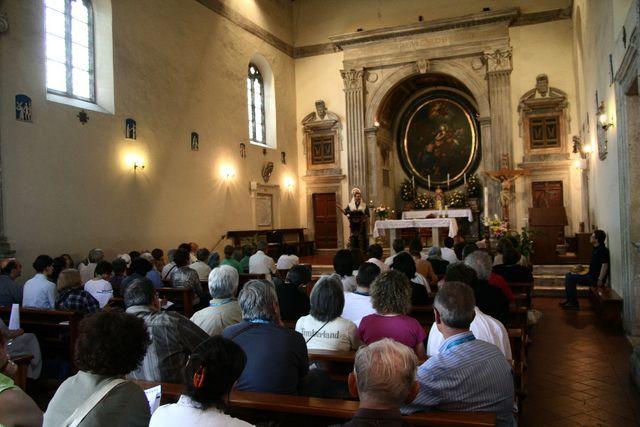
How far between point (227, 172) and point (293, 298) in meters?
9.97

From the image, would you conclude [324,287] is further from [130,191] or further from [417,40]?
[417,40]

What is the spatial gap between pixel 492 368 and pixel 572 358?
440 centimetres

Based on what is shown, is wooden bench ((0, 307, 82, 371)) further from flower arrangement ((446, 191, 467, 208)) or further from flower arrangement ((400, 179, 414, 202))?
flower arrangement ((400, 179, 414, 202))

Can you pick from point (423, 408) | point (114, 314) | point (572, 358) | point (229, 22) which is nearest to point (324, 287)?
point (423, 408)

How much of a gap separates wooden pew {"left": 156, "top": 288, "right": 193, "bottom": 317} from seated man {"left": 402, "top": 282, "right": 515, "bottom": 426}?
4680mm

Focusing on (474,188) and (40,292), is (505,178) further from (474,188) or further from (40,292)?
(40,292)

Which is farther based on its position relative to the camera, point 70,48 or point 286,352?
point 70,48

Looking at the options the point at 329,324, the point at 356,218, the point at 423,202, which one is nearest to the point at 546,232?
the point at 356,218

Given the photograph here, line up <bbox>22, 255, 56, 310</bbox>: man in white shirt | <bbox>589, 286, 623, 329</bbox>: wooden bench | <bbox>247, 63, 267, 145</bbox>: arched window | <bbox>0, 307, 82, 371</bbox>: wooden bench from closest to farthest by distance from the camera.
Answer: <bbox>0, 307, 82, 371</bbox>: wooden bench → <bbox>22, 255, 56, 310</bbox>: man in white shirt → <bbox>589, 286, 623, 329</bbox>: wooden bench → <bbox>247, 63, 267, 145</bbox>: arched window

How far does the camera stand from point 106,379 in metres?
2.18

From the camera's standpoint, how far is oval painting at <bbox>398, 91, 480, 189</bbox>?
58.5ft

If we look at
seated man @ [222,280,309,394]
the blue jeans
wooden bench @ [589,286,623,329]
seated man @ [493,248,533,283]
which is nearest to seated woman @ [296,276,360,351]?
seated man @ [222,280,309,394]

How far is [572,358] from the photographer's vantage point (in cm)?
625

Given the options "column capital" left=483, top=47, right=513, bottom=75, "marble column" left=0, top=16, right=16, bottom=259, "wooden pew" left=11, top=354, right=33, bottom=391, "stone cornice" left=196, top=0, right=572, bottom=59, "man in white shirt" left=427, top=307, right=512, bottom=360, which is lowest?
"wooden pew" left=11, top=354, right=33, bottom=391
